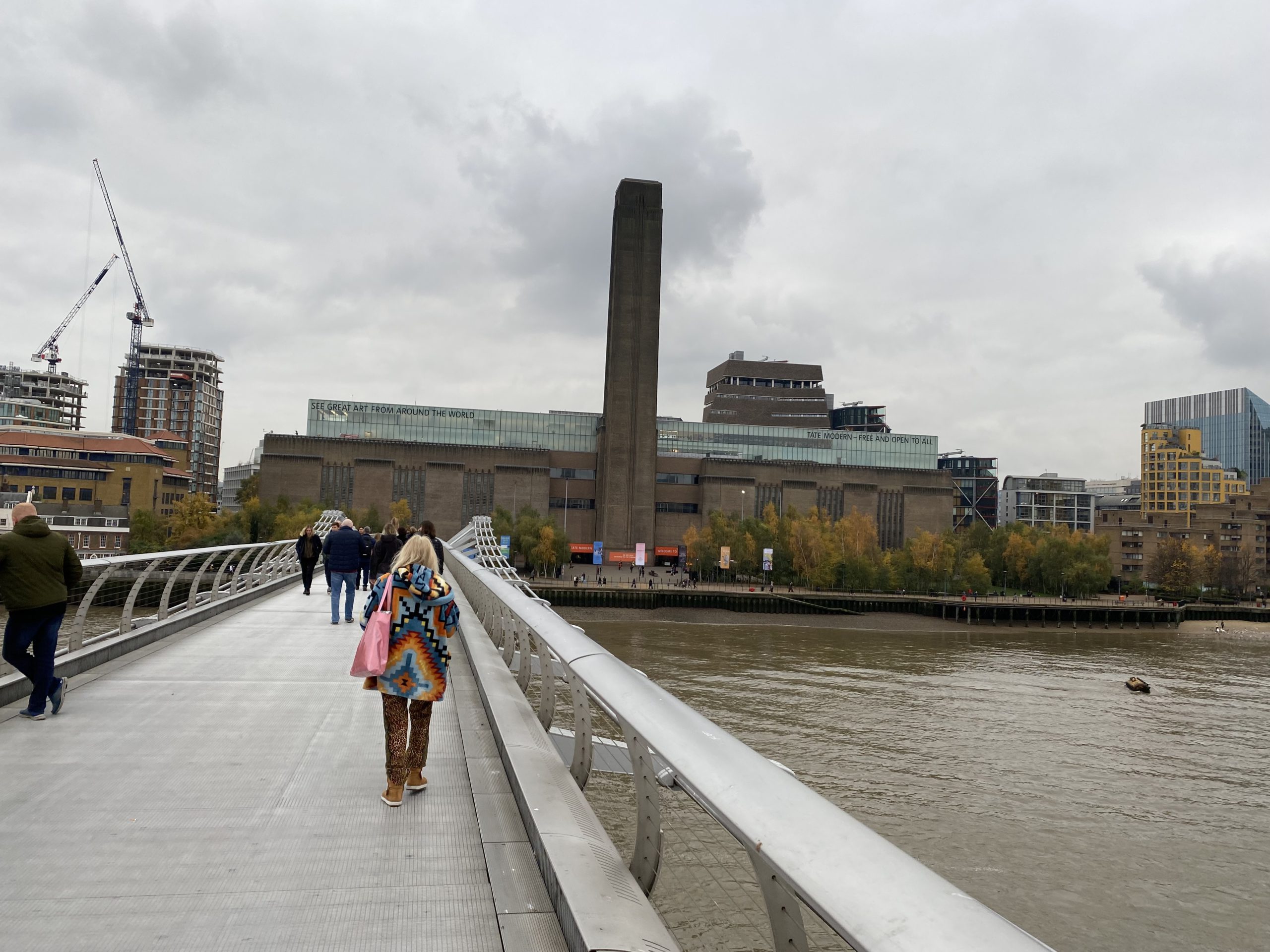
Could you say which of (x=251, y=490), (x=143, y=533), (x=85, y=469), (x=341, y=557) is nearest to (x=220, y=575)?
(x=341, y=557)

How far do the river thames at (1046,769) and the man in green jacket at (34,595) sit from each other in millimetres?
11090

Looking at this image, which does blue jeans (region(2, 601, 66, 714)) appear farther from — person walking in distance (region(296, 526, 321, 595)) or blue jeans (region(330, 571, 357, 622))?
person walking in distance (region(296, 526, 321, 595))

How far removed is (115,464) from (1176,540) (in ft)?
400

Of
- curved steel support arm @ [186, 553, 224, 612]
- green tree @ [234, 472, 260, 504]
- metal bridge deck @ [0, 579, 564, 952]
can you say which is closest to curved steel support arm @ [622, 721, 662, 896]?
metal bridge deck @ [0, 579, 564, 952]

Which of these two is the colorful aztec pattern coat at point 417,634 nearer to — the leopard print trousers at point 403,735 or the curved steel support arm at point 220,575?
the leopard print trousers at point 403,735

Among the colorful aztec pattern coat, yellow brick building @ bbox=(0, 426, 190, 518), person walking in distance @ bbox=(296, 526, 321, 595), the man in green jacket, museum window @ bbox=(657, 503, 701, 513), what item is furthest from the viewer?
museum window @ bbox=(657, 503, 701, 513)

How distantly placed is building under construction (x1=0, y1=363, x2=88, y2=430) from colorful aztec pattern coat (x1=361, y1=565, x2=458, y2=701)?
185557 millimetres

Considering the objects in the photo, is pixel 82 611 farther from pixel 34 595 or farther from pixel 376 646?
pixel 376 646

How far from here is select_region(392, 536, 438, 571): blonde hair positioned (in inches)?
209

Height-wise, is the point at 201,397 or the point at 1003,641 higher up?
the point at 201,397

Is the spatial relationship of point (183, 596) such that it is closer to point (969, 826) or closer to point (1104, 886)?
point (969, 826)

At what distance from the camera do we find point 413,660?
5266 mm

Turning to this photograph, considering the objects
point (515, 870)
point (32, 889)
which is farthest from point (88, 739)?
point (515, 870)

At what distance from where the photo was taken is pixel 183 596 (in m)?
14.1
